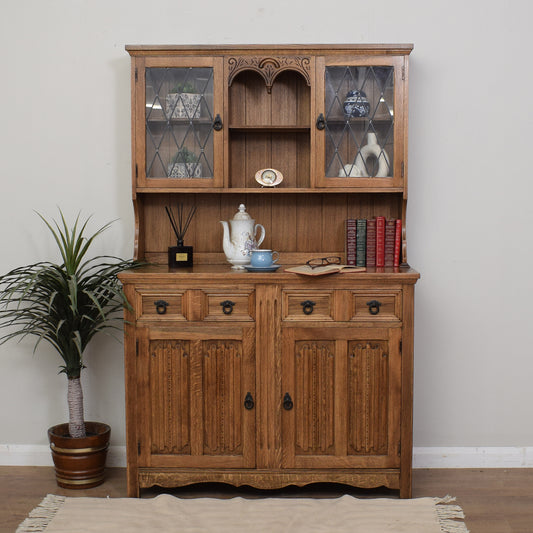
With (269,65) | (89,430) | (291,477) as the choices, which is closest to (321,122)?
(269,65)

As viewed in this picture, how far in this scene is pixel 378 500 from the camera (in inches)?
114

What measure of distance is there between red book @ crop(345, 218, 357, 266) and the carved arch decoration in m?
0.67

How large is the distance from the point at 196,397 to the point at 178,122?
4.10 feet

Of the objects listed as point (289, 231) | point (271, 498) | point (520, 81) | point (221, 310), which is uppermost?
point (520, 81)

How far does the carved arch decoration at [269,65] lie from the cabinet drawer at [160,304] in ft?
3.29

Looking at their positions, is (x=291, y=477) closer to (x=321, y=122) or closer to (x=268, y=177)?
(x=268, y=177)

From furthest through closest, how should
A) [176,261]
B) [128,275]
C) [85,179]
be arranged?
[85,179], [176,261], [128,275]

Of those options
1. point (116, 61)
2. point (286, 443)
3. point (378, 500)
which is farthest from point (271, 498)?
point (116, 61)

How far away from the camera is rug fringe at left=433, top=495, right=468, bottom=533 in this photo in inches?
105

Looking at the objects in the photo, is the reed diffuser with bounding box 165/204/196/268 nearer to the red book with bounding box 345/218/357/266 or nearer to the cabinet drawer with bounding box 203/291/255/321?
the cabinet drawer with bounding box 203/291/255/321

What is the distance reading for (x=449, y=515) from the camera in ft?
9.16

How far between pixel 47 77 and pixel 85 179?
0.53m

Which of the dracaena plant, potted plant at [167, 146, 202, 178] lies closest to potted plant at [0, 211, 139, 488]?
the dracaena plant

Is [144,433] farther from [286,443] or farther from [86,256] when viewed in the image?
[86,256]
